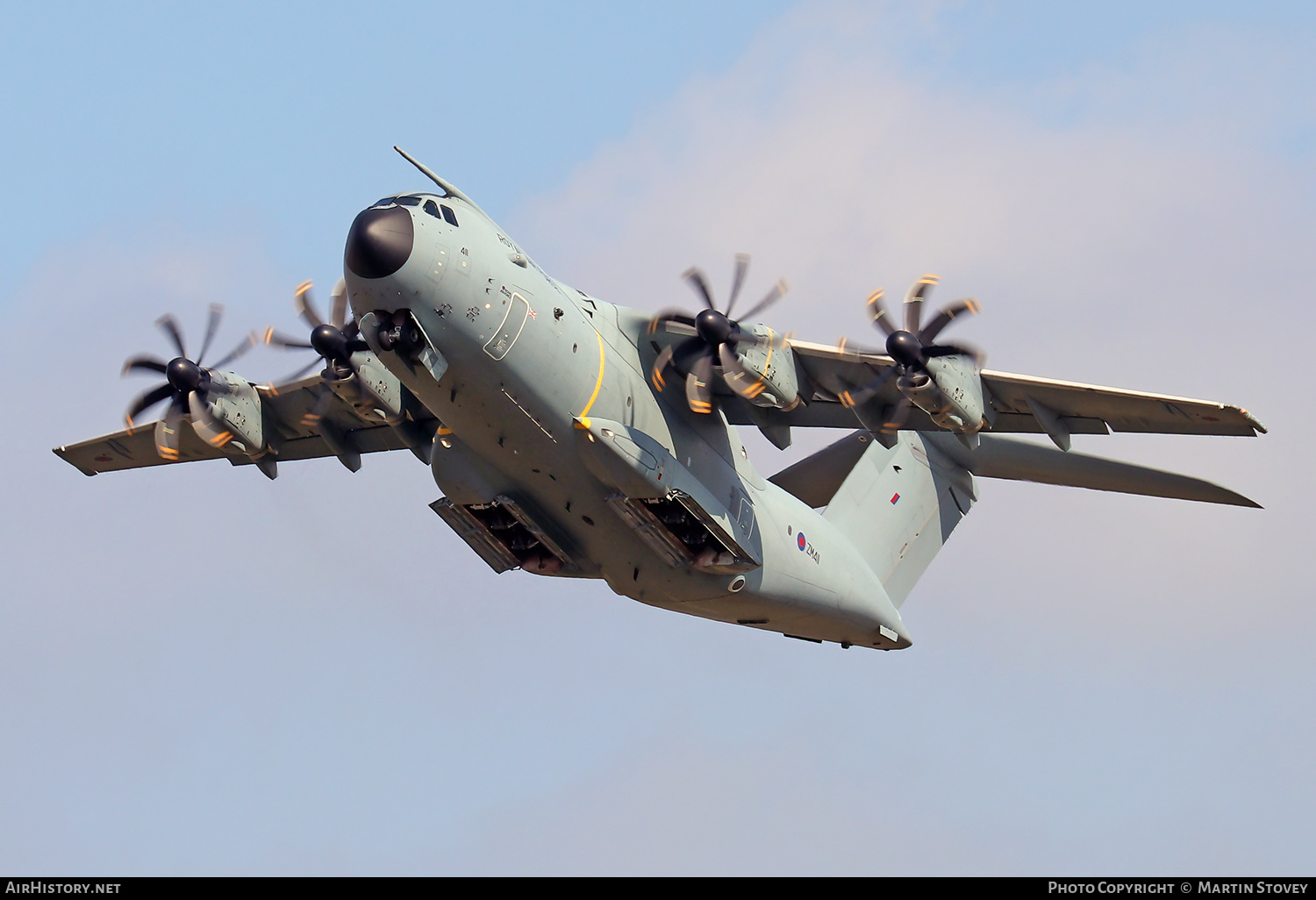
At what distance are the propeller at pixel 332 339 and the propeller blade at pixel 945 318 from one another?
6.89m

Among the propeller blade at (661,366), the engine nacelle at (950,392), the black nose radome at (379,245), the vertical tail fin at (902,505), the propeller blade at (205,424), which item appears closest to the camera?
the black nose radome at (379,245)

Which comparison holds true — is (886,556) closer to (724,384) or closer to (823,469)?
(823,469)

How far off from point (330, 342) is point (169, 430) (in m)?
3.32

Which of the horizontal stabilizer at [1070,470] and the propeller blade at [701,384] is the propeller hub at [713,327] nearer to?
the propeller blade at [701,384]

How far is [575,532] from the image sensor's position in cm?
2417

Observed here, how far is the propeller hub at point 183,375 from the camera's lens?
2506 centimetres

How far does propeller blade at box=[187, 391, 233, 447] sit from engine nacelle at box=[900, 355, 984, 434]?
362 inches

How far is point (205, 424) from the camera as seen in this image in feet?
83.5

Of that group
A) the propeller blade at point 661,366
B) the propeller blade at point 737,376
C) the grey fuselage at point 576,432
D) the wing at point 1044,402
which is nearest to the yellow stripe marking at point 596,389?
the grey fuselage at point 576,432

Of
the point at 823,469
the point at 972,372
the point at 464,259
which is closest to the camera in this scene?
the point at 464,259

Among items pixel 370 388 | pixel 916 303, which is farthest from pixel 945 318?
pixel 370 388

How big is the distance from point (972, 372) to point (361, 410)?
7839mm

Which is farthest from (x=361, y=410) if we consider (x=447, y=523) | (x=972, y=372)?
(x=972, y=372)

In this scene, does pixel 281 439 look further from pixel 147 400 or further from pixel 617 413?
pixel 617 413
